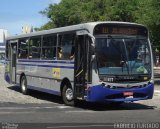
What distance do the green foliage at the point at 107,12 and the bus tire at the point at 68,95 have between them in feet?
38.8

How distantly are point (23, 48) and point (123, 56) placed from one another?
318 inches

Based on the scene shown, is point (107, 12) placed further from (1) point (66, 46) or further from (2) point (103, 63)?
(2) point (103, 63)

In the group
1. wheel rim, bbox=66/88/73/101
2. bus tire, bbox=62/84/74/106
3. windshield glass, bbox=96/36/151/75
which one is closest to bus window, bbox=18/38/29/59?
bus tire, bbox=62/84/74/106

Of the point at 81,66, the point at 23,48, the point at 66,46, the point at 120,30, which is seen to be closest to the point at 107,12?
the point at 23,48

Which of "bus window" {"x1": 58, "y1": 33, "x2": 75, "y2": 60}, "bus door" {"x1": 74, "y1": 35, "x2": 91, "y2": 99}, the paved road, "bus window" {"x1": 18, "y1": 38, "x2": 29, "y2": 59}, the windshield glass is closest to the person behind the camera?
the paved road

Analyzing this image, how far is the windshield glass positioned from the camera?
16469 mm

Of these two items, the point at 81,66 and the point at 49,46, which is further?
the point at 49,46

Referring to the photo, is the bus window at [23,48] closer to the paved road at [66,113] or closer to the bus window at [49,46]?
the paved road at [66,113]

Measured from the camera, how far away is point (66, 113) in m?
15.8

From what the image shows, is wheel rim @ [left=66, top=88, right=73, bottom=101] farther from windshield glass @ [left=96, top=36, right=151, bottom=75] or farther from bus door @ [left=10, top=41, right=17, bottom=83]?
bus door @ [left=10, top=41, right=17, bottom=83]

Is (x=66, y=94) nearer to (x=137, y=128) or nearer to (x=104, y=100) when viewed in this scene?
(x=104, y=100)

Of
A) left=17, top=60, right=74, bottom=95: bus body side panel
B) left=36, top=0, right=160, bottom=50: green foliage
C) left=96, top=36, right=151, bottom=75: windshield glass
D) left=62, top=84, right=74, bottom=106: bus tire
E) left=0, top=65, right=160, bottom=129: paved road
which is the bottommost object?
left=0, top=65, right=160, bottom=129: paved road

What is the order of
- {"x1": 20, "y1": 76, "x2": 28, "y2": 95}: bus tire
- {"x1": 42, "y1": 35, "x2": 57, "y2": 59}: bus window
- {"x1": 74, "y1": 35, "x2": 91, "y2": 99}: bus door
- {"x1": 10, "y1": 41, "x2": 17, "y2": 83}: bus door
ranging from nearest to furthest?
1. {"x1": 74, "y1": 35, "x2": 91, "y2": 99}: bus door
2. {"x1": 42, "y1": 35, "x2": 57, "y2": 59}: bus window
3. {"x1": 20, "y1": 76, "x2": 28, "y2": 95}: bus tire
4. {"x1": 10, "y1": 41, "x2": 17, "y2": 83}: bus door

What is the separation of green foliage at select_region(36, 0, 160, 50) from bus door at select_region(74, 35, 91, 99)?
39.6ft
